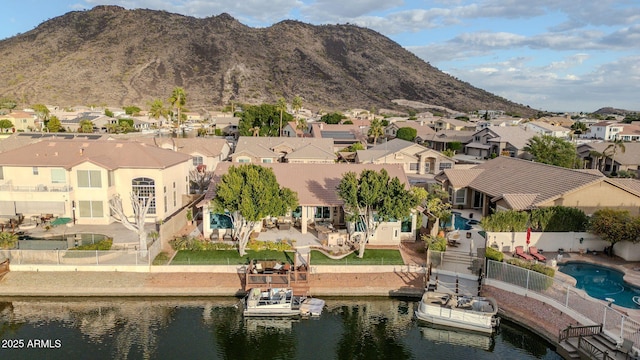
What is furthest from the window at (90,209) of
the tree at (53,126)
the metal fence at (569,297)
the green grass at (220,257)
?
the tree at (53,126)

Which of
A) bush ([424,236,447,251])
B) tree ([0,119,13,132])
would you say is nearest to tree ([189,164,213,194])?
bush ([424,236,447,251])

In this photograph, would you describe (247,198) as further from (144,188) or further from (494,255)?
(494,255)

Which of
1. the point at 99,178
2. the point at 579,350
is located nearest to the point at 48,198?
the point at 99,178

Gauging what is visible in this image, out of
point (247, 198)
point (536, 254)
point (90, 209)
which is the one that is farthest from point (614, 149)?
point (90, 209)

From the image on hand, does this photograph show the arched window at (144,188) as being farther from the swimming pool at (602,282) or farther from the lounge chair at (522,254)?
the swimming pool at (602,282)

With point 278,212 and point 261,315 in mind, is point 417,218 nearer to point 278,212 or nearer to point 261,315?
point 278,212
